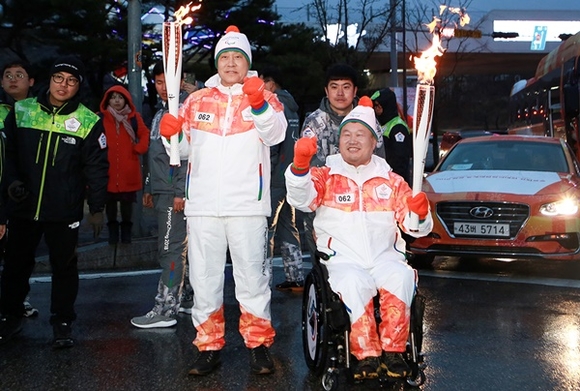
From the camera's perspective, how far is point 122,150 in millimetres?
9531

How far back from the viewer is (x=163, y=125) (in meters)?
4.92

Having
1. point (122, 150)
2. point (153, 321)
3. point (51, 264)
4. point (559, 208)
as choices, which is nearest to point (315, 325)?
point (153, 321)

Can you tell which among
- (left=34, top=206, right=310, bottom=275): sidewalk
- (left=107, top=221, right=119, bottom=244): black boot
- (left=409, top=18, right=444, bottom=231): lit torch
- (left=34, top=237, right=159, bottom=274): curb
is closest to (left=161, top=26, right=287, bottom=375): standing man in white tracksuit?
(left=409, top=18, right=444, bottom=231): lit torch

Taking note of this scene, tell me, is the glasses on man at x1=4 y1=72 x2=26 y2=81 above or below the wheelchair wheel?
above

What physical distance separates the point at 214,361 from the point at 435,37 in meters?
2.32

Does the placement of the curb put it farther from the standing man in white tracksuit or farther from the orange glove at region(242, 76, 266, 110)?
the orange glove at region(242, 76, 266, 110)

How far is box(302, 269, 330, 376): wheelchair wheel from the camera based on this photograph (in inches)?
189

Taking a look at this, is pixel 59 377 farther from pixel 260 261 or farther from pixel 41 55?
pixel 41 55

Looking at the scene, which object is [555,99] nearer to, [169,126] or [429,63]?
[429,63]

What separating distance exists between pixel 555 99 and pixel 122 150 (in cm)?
1044

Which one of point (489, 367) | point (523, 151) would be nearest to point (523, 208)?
point (523, 151)

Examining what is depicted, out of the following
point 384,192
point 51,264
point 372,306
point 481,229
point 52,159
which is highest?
point 52,159

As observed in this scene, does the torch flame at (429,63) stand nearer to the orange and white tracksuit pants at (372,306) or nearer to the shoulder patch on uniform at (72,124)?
the orange and white tracksuit pants at (372,306)

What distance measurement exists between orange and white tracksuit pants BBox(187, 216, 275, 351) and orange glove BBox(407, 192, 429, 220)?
0.96m
